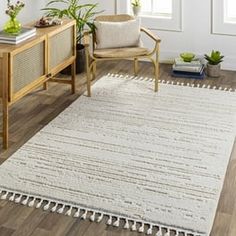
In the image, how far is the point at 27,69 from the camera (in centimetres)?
388

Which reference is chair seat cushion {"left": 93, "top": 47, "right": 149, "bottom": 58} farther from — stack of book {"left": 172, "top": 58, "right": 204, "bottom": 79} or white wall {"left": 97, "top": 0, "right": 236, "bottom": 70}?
white wall {"left": 97, "top": 0, "right": 236, "bottom": 70}

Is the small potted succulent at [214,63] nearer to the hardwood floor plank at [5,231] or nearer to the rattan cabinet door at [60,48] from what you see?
the rattan cabinet door at [60,48]

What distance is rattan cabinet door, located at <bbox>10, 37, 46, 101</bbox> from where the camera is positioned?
12.1ft

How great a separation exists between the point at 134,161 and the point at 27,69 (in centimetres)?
107

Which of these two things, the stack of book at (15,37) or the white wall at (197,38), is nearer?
the stack of book at (15,37)

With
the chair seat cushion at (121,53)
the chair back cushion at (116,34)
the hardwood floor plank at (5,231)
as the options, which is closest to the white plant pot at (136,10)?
the chair back cushion at (116,34)

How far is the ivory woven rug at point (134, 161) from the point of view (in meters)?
2.96

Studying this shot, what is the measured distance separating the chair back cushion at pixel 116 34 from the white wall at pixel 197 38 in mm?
734

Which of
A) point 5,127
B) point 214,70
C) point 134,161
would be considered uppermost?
point 214,70

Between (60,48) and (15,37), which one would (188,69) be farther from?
(15,37)

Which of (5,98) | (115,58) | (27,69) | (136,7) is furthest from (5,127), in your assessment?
(136,7)

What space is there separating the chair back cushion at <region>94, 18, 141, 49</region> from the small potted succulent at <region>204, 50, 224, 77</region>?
806mm

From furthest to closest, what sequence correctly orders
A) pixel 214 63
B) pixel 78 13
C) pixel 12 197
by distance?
pixel 78 13, pixel 214 63, pixel 12 197

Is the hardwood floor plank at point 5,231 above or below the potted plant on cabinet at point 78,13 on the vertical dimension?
below
